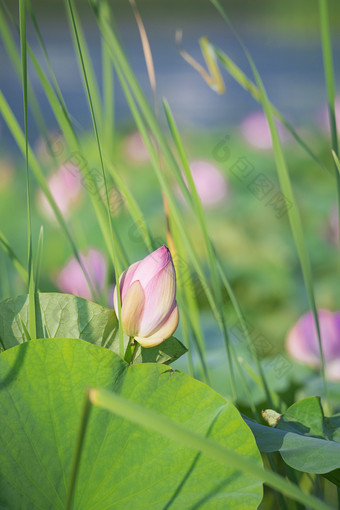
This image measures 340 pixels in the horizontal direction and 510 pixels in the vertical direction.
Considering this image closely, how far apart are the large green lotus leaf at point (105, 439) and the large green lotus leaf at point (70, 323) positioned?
0.03 meters

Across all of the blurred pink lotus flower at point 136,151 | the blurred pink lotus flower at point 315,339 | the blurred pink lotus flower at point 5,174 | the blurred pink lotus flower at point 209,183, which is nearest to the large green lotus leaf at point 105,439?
the blurred pink lotus flower at point 315,339

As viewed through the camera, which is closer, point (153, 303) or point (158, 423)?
point (158, 423)

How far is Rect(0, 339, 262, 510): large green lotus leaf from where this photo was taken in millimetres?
215

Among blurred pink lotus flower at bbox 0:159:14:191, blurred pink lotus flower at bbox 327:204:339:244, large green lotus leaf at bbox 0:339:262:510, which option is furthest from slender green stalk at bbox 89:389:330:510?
blurred pink lotus flower at bbox 0:159:14:191

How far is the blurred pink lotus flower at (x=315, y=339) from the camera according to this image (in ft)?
1.98

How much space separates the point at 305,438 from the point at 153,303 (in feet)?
0.31

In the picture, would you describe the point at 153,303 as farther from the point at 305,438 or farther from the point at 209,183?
the point at 209,183

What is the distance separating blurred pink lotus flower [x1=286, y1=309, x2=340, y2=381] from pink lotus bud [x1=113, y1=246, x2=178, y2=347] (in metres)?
0.39

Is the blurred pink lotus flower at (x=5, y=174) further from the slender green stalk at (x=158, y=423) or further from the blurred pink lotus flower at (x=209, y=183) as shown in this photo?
the slender green stalk at (x=158, y=423)

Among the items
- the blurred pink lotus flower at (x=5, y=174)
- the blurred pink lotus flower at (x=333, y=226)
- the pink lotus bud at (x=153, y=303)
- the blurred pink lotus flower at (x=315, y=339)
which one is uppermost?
the blurred pink lotus flower at (x=5, y=174)

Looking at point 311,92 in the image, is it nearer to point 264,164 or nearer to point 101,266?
point 264,164

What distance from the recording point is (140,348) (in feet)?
0.90

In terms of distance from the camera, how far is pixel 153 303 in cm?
25

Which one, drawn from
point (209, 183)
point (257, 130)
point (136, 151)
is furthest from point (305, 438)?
point (257, 130)
